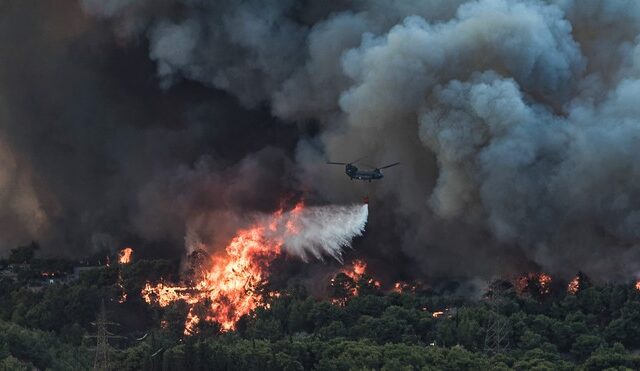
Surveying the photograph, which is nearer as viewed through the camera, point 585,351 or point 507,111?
point 585,351

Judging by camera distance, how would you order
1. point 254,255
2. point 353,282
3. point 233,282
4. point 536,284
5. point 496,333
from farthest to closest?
point 254,255
point 233,282
point 353,282
point 536,284
point 496,333

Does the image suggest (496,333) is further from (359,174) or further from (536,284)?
(359,174)

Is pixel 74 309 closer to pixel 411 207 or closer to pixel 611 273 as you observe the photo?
pixel 411 207

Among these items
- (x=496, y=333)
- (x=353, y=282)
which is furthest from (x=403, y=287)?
(x=496, y=333)

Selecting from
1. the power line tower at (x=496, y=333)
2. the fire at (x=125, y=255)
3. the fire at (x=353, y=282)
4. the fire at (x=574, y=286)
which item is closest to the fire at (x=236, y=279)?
the fire at (x=353, y=282)

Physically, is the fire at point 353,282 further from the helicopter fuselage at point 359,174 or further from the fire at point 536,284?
the fire at point 536,284

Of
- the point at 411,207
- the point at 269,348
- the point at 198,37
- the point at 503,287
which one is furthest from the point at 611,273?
the point at 198,37

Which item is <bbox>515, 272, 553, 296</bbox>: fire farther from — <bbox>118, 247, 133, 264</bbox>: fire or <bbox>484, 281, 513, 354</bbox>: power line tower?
<bbox>118, 247, 133, 264</bbox>: fire
